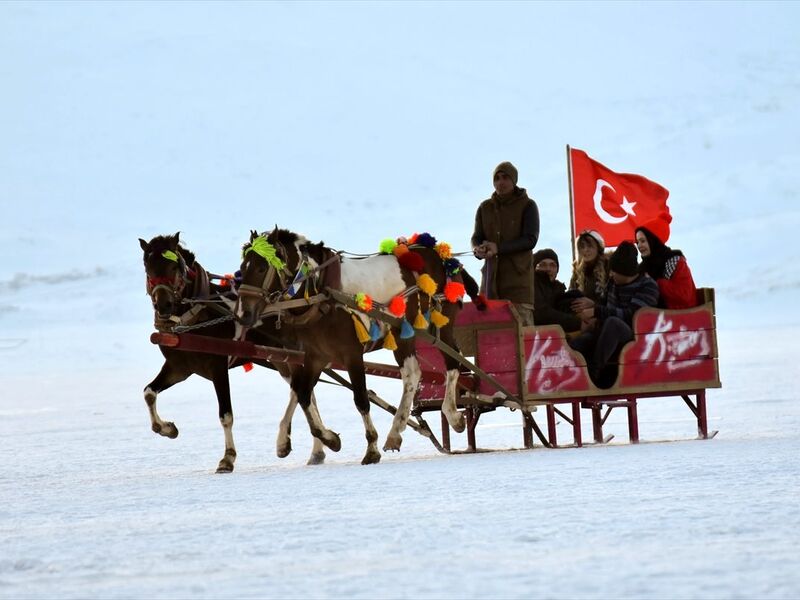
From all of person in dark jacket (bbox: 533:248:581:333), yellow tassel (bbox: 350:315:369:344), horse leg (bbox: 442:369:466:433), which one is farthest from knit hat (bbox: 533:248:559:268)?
yellow tassel (bbox: 350:315:369:344)

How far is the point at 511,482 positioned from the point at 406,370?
2518 mm

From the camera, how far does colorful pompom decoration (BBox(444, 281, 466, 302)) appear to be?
12.1 meters

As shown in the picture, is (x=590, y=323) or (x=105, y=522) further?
(x=590, y=323)

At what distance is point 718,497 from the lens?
8.15 metres

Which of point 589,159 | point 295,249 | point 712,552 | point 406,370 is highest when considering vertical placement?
point 589,159

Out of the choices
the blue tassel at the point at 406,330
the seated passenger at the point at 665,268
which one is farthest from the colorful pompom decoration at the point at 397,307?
the seated passenger at the point at 665,268

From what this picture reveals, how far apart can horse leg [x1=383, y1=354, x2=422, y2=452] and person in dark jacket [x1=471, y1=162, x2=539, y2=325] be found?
108 centimetres

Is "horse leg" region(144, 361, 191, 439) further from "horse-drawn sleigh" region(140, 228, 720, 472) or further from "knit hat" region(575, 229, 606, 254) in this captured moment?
"knit hat" region(575, 229, 606, 254)

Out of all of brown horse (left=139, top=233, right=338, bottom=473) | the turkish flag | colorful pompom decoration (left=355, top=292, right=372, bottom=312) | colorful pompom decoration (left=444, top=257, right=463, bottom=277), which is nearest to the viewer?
colorful pompom decoration (left=355, top=292, right=372, bottom=312)

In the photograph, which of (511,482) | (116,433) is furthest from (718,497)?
(116,433)

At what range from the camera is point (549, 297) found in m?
12.9

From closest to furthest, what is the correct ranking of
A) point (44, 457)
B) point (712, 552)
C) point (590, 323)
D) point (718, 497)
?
point (712, 552)
point (718, 497)
point (590, 323)
point (44, 457)

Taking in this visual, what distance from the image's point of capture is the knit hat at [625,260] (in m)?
12.4

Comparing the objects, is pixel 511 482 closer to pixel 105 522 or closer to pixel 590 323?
pixel 105 522
